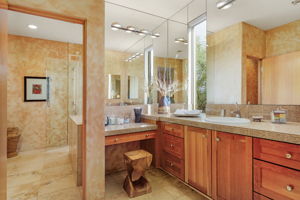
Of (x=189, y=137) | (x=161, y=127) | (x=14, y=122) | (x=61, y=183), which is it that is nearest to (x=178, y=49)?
(x=161, y=127)

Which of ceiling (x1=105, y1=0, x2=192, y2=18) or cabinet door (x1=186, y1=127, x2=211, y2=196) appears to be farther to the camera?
ceiling (x1=105, y1=0, x2=192, y2=18)

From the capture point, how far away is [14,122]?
340 cm

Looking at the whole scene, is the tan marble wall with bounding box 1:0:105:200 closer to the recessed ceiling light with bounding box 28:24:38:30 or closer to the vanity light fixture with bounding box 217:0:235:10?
the vanity light fixture with bounding box 217:0:235:10

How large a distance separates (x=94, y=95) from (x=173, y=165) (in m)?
1.55

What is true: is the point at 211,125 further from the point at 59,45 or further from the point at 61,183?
the point at 59,45

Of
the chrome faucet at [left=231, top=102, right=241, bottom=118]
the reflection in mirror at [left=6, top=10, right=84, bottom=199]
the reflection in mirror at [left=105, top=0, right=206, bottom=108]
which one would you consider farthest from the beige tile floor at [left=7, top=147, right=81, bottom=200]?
the chrome faucet at [left=231, top=102, right=241, bottom=118]

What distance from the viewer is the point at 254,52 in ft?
6.37

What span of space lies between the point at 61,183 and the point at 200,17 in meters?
3.53

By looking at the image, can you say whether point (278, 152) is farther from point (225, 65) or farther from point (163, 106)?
point (163, 106)

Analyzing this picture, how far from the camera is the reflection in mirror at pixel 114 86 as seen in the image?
2.62 metres

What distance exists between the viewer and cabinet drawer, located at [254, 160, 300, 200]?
1.10 meters

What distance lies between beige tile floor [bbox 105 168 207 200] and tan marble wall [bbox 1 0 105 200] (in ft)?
0.85

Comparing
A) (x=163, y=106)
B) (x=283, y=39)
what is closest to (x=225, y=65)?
(x=283, y=39)

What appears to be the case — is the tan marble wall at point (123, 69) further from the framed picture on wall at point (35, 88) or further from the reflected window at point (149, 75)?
the framed picture on wall at point (35, 88)
